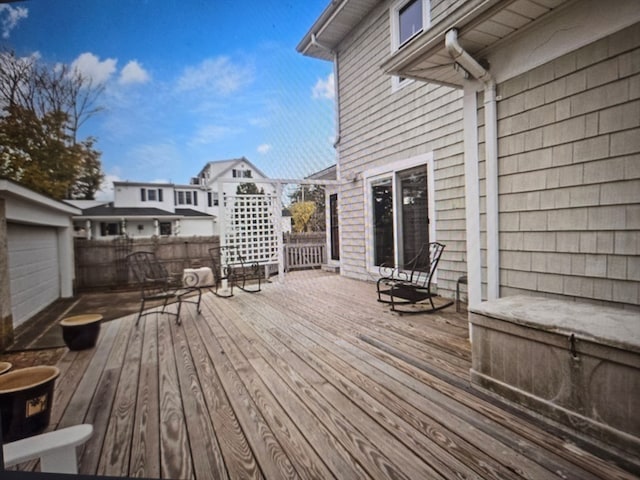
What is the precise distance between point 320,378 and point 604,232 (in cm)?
199

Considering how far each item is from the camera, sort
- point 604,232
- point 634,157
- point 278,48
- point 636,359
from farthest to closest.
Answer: point 278,48
point 604,232
point 634,157
point 636,359

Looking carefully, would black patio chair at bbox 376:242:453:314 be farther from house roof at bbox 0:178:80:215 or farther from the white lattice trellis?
house roof at bbox 0:178:80:215

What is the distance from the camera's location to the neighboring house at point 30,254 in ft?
11.2

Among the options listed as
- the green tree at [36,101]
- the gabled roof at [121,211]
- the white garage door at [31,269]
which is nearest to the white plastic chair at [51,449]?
the green tree at [36,101]

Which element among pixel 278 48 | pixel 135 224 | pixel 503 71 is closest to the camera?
pixel 278 48

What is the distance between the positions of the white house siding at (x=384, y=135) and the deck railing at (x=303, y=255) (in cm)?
210

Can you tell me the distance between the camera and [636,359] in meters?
1.31

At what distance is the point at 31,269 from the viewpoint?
15.9 feet

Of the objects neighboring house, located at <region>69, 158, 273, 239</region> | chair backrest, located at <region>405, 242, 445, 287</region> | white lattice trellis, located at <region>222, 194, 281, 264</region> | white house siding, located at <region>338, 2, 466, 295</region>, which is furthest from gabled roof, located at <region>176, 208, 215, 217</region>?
chair backrest, located at <region>405, 242, 445, 287</region>

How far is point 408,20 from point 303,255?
223 inches

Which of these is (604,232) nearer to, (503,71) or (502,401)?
(502,401)

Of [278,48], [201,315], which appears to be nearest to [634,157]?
[278,48]

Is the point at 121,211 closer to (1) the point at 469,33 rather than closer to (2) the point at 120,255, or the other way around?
(2) the point at 120,255

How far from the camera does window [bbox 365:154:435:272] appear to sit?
4.72 meters
